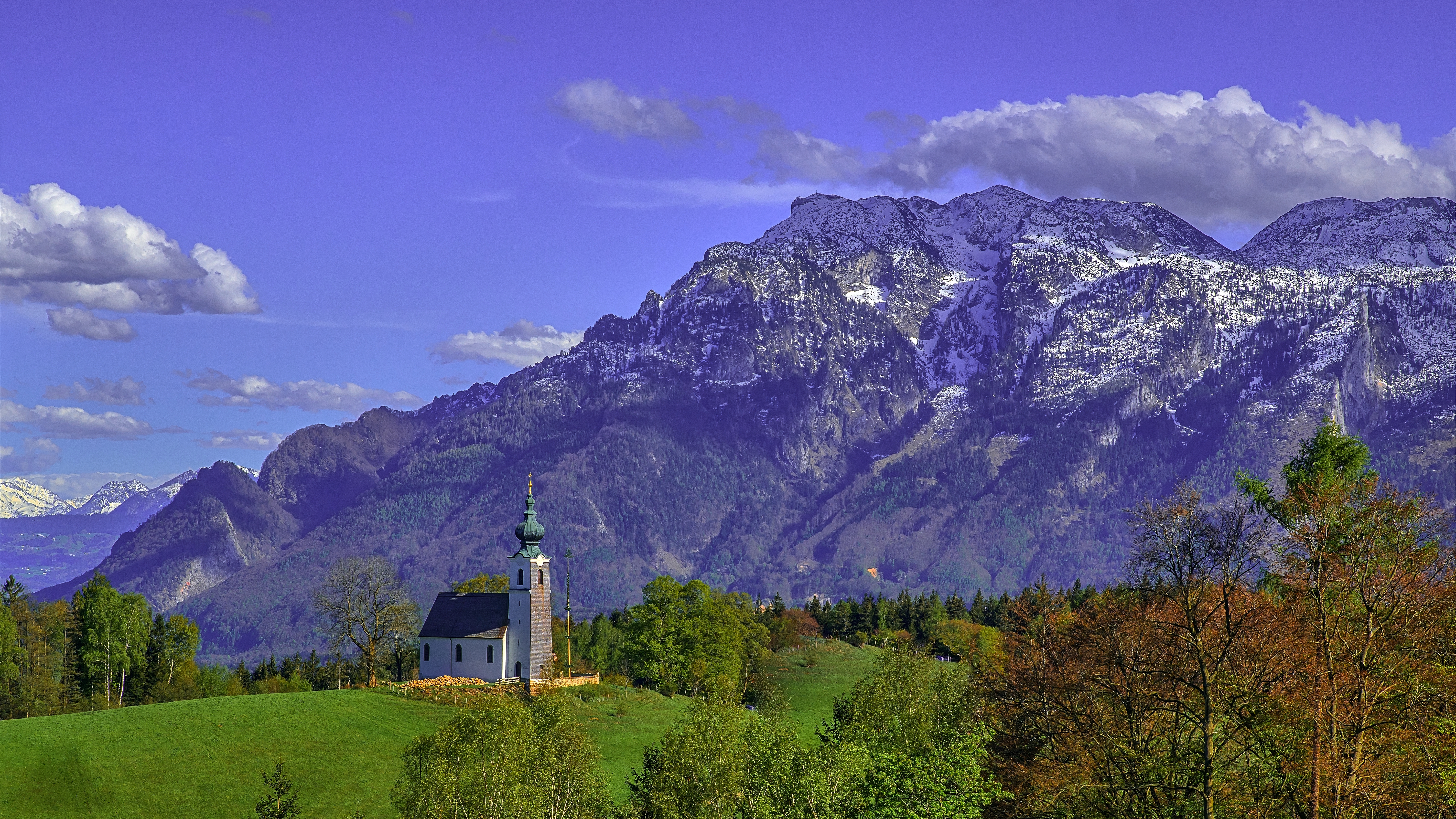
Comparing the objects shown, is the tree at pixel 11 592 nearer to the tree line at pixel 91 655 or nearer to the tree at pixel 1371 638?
the tree line at pixel 91 655

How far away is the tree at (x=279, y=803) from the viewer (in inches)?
2367

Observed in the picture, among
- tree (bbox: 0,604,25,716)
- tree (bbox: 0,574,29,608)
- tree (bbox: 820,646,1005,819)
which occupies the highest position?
tree (bbox: 0,574,29,608)

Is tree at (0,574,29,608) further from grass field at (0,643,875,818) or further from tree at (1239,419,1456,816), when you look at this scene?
tree at (1239,419,1456,816)

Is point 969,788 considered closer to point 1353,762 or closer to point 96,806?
point 1353,762

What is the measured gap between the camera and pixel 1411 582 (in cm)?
3597

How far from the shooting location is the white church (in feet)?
411

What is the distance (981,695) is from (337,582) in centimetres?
7473

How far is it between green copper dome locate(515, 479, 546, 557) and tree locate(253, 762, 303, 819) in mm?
53968

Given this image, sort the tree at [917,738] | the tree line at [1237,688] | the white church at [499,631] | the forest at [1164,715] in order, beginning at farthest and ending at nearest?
the white church at [499,631] < the tree at [917,738] < the forest at [1164,715] < the tree line at [1237,688]

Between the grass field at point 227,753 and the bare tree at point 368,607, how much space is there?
14170 millimetres

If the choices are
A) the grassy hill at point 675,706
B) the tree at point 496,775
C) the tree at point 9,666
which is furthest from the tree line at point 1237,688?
the tree at point 9,666

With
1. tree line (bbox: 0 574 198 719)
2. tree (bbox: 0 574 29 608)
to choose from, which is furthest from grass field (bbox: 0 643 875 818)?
tree (bbox: 0 574 29 608)

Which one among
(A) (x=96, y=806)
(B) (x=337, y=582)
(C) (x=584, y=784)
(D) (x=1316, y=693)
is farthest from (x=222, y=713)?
(D) (x=1316, y=693)

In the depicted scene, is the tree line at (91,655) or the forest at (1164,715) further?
the tree line at (91,655)
